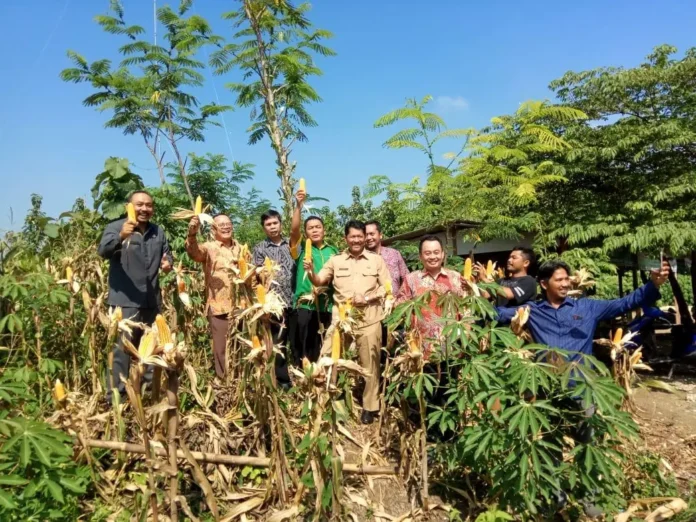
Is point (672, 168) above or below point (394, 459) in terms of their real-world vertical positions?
above

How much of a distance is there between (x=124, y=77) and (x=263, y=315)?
10.2 metres

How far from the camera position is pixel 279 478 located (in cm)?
251

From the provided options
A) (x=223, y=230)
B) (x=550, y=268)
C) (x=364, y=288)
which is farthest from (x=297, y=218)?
(x=550, y=268)

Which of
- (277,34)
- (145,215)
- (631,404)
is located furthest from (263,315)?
(277,34)

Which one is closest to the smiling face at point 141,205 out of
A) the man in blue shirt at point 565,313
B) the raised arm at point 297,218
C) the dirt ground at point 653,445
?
the raised arm at point 297,218

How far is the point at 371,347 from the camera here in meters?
3.25

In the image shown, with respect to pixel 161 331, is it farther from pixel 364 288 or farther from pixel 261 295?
pixel 364 288

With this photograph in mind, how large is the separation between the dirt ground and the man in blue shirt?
2.50 ft

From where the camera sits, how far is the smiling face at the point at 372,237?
3.88 meters

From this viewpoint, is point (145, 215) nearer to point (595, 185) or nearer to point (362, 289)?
point (362, 289)

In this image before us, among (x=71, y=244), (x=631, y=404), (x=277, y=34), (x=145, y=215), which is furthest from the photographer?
(x=277, y=34)

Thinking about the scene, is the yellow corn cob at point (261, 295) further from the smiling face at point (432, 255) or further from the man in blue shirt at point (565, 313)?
the man in blue shirt at point (565, 313)

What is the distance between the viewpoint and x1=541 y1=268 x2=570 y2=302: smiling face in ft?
9.03

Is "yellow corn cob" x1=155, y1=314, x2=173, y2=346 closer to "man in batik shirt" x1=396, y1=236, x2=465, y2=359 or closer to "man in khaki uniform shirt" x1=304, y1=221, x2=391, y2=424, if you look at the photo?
"man in khaki uniform shirt" x1=304, y1=221, x2=391, y2=424
